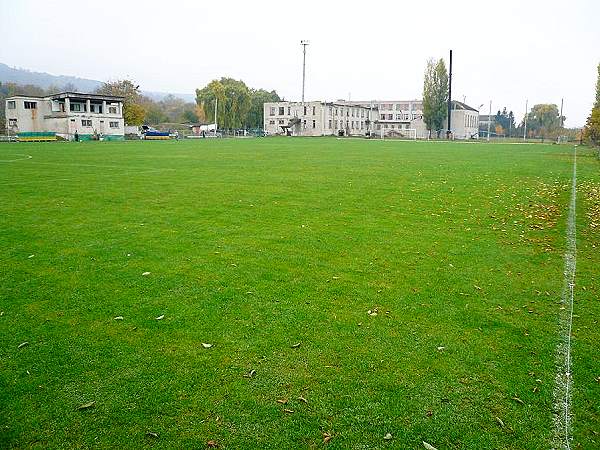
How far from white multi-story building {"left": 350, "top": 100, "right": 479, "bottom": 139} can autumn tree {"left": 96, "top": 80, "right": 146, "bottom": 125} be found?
54.9 meters

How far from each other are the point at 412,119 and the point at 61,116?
289 ft

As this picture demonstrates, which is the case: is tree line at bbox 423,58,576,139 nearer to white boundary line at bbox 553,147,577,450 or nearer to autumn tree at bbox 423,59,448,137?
autumn tree at bbox 423,59,448,137

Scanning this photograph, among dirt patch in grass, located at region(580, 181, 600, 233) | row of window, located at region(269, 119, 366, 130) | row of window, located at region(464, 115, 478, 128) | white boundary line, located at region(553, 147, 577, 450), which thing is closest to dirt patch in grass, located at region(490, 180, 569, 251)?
dirt patch in grass, located at region(580, 181, 600, 233)

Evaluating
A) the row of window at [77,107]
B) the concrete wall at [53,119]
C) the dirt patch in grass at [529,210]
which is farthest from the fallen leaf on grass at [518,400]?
the row of window at [77,107]

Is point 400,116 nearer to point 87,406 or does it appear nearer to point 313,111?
point 313,111

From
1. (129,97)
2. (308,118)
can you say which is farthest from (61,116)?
(308,118)

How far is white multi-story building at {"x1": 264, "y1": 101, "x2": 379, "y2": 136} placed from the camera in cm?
9912

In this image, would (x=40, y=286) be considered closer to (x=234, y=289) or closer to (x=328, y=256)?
(x=234, y=289)

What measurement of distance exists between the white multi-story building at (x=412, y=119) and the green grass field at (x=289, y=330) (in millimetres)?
91791

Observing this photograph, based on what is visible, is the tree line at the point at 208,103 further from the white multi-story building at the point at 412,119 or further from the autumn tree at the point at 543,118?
the autumn tree at the point at 543,118

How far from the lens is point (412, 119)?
12812 centimetres

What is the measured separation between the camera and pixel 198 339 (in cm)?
500

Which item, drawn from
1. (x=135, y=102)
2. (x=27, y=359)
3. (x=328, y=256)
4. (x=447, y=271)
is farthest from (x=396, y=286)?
(x=135, y=102)

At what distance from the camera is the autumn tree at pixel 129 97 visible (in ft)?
272
